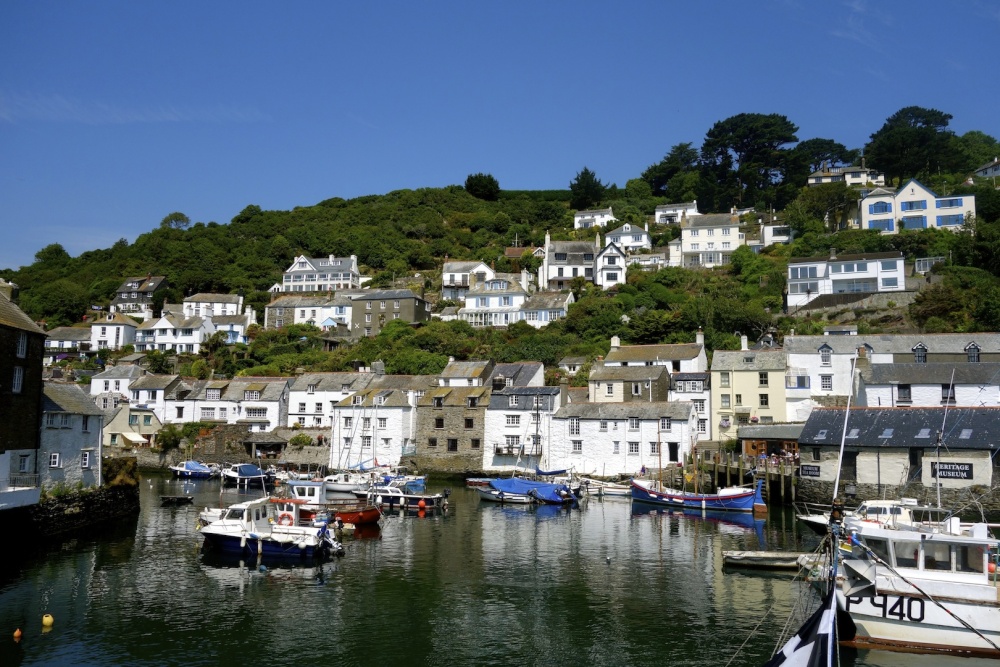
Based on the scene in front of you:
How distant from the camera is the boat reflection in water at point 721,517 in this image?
134 ft

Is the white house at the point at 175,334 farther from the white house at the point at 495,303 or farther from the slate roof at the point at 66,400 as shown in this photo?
the slate roof at the point at 66,400

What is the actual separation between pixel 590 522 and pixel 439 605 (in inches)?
738

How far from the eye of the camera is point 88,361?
9400 centimetres

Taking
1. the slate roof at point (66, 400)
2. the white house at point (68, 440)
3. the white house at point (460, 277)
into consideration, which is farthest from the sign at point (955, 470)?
the white house at point (460, 277)

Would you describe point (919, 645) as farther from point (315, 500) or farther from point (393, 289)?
point (393, 289)

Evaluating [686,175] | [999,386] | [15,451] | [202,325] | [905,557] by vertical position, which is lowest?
[905,557]

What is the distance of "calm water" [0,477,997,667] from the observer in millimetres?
21609

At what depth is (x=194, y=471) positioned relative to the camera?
6538 cm

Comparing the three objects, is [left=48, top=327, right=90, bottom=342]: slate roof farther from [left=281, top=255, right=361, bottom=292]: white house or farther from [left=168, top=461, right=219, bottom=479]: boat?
[left=168, top=461, right=219, bottom=479]: boat

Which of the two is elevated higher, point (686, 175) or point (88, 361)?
point (686, 175)

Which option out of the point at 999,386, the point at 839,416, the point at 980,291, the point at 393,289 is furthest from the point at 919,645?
the point at 393,289

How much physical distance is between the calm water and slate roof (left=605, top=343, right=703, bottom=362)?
27.1 meters

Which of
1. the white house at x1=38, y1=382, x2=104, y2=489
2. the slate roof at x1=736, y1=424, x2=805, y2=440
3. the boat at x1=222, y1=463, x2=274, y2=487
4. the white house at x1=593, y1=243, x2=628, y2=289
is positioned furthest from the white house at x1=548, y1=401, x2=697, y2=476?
the white house at x1=593, y1=243, x2=628, y2=289

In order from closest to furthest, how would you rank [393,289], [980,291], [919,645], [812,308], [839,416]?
1. [919,645]
2. [839,416]
3. [980,291]
4. [812,308]
5. [393,289]
